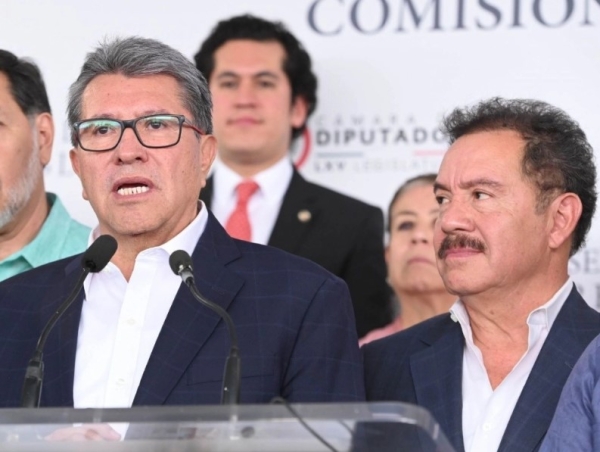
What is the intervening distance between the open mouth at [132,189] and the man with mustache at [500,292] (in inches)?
28.8

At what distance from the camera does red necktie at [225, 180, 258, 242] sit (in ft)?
13.8

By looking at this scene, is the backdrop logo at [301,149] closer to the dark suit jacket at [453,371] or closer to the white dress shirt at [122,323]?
the dark suit jacket at [453,371]

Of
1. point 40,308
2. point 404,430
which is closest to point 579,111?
point 40,308

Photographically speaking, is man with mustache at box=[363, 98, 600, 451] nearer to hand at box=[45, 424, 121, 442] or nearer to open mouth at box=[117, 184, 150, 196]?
open mouth at box=[117, 184, 150, 196]

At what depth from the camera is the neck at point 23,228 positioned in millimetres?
3789

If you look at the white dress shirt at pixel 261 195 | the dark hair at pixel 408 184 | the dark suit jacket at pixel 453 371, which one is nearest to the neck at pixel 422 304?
the dark hair at pixel 408 184

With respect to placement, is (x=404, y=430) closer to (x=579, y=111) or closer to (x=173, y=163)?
(x=173, y=163)

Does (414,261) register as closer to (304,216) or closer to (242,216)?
(304,216)

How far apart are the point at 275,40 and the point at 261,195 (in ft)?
1.66

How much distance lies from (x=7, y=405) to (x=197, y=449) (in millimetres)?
901

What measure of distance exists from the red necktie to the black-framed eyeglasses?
1270mm

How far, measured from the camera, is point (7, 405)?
2.79 m

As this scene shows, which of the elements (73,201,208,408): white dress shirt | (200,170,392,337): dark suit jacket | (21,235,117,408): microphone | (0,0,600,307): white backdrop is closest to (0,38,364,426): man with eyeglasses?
(73,201,208,408): white dress shirt

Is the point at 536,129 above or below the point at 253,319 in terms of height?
above
